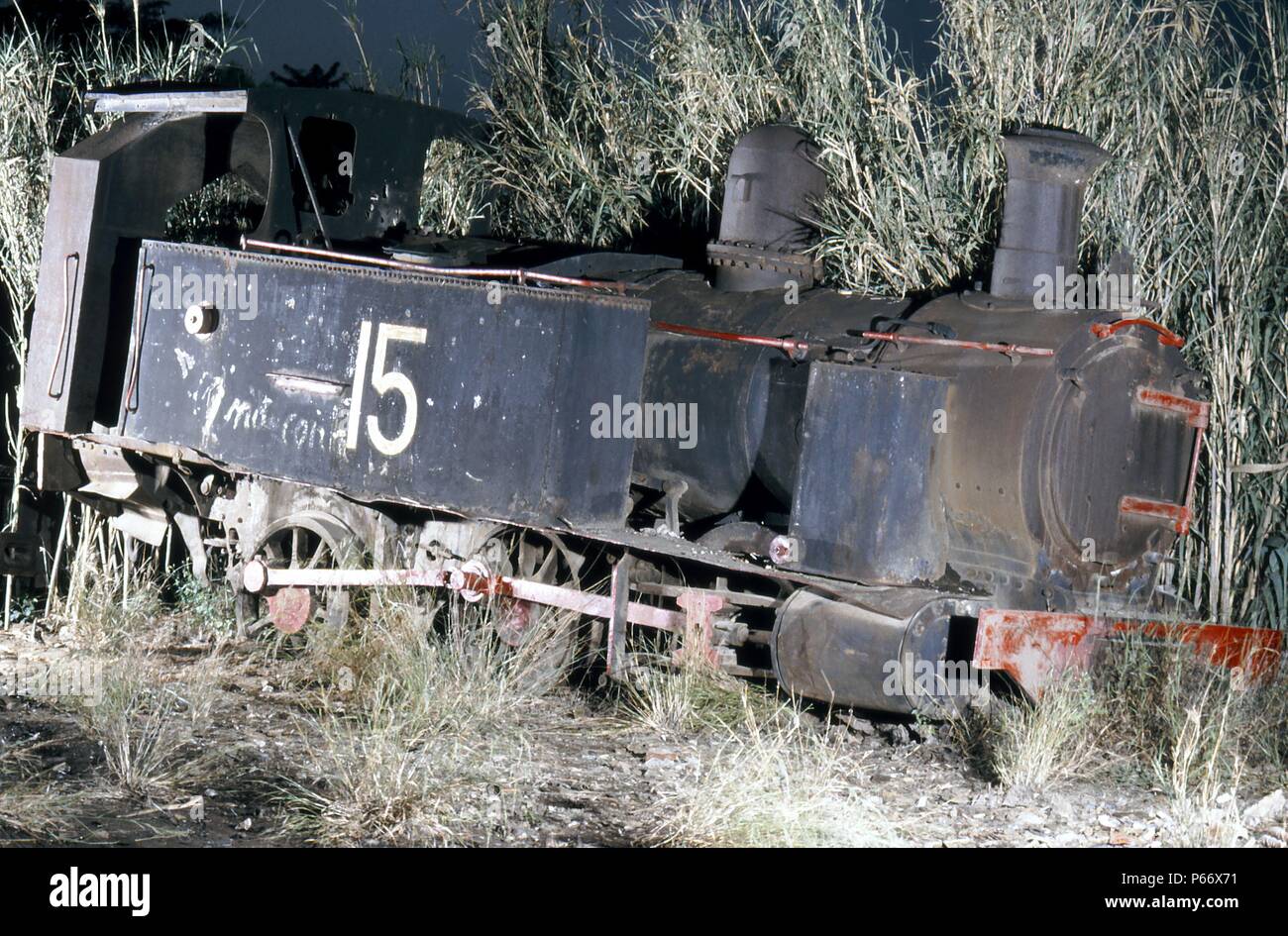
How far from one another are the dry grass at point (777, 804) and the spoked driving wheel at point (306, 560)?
7.01 feet

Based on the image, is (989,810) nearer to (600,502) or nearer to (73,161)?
(600,502)

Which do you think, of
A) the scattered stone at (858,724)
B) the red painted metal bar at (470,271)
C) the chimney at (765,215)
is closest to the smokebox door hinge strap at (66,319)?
the red painted metal bar at (470,271)

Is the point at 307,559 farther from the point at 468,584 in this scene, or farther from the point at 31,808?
the point at 31,808

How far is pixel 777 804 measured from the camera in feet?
14.2

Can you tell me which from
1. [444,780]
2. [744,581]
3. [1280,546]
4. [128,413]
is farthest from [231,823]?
[1280,546]

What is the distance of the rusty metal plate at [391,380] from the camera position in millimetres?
5473

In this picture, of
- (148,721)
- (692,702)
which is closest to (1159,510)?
(692,702)

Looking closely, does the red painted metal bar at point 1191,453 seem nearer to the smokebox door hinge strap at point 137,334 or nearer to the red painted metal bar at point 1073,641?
the red painted metal bar at point 1073,641

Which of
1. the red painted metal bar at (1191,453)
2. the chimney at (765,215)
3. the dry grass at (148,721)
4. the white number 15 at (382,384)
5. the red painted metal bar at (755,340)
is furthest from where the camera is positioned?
the chimney at (765,215)

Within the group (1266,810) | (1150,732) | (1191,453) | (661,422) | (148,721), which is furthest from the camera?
(661,422)

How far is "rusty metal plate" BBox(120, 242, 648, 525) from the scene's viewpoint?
547 cm

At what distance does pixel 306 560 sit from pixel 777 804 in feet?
10.5

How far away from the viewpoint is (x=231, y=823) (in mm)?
4457

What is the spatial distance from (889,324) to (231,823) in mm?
2948
